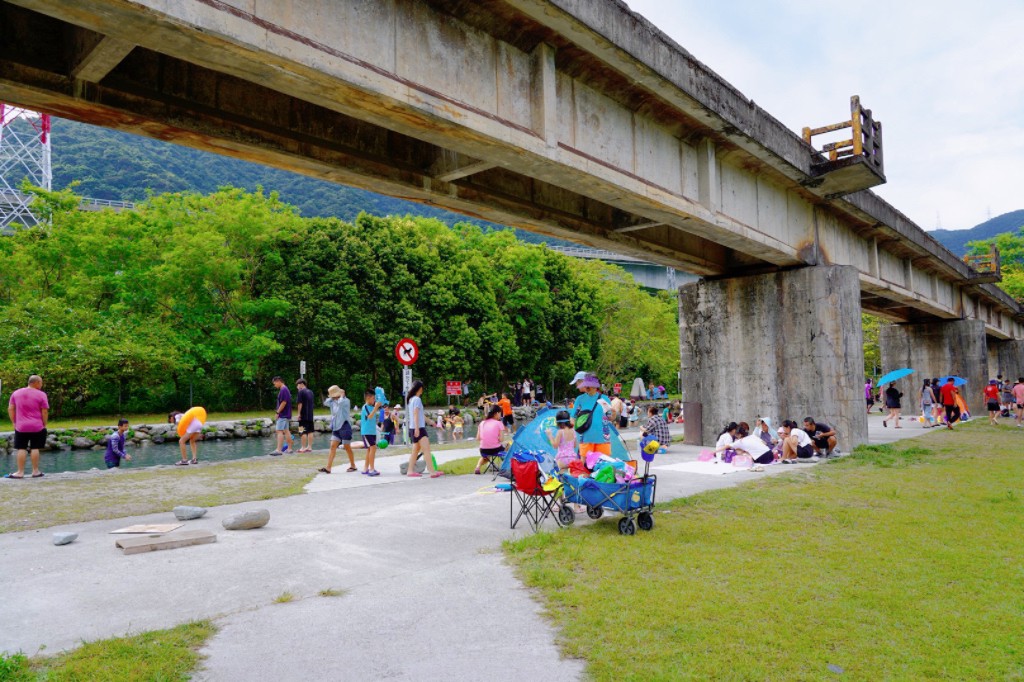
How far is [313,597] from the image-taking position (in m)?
5.18

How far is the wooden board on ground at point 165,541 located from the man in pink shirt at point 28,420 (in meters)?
6.30

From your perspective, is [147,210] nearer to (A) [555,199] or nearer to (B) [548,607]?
(A) [555,199]

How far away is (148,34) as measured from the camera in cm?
493

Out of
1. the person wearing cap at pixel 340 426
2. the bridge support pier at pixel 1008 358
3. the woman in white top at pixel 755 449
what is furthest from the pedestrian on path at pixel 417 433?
the bridge support pier at pixel 1008 358

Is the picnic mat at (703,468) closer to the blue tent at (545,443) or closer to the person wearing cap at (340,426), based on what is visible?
the blue tent at (545,443)

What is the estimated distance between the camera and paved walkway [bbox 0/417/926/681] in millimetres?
3973

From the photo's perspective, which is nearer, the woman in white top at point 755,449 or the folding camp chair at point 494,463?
the folding camp chair at point 494,463

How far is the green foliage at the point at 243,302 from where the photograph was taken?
94.4 feet

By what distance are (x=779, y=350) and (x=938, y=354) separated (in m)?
21.5

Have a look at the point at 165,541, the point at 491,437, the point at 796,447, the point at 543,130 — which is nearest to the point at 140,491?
the point at 165,541

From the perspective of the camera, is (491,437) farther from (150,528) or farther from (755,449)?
(150,528)

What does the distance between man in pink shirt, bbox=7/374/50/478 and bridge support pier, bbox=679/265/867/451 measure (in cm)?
1373

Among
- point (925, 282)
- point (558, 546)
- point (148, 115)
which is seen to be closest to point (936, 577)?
point (558, 546)

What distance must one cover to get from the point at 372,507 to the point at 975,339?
31478 mm
